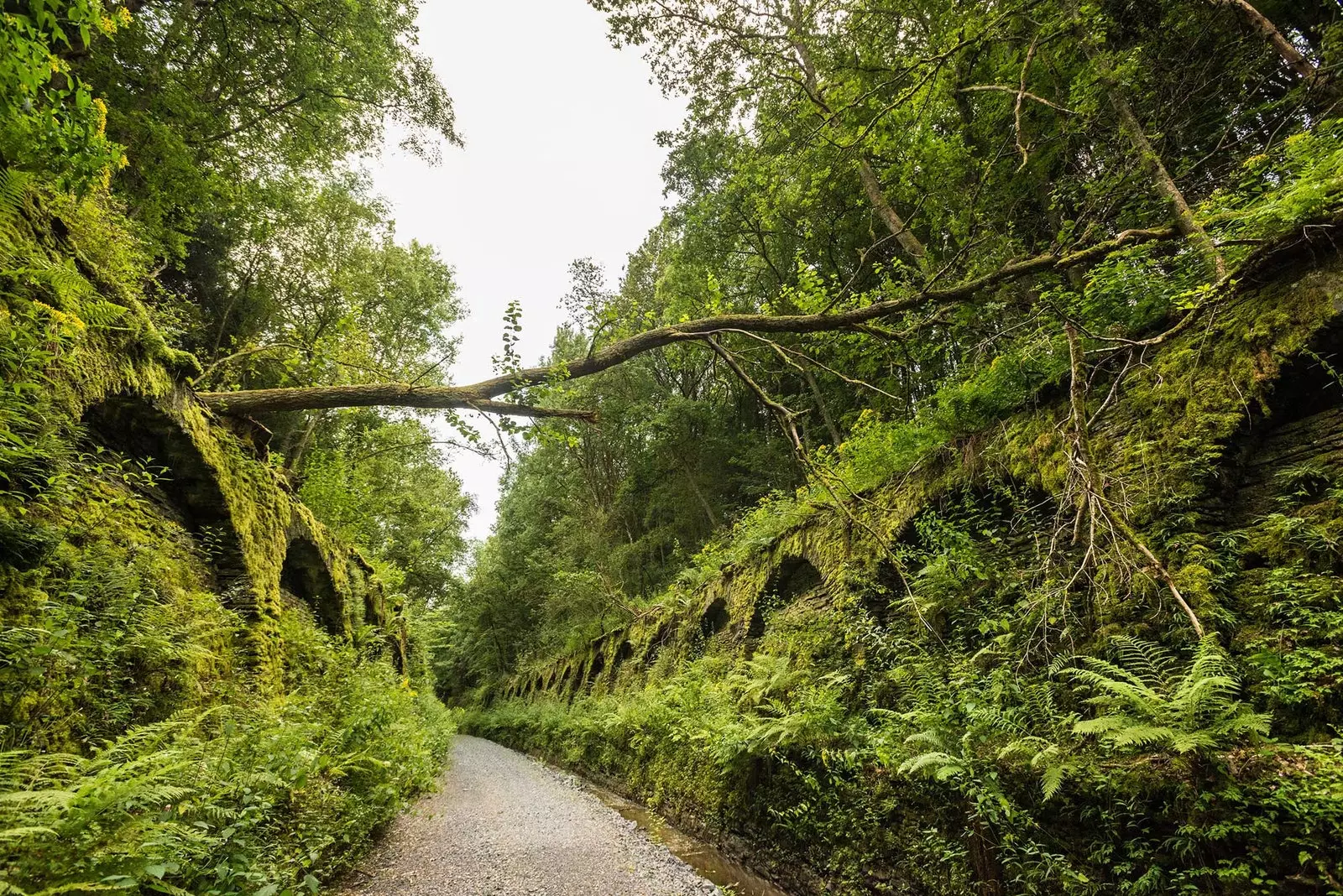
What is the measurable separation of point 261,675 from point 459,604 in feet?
80.9

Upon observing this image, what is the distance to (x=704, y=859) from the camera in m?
5.48

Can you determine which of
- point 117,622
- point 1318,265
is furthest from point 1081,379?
point 117,622

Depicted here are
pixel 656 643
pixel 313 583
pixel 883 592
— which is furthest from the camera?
pixel 656 643

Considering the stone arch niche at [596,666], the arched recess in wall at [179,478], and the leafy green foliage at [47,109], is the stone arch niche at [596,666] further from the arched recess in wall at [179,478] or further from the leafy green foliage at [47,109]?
the leafy green foliage at [47,109]

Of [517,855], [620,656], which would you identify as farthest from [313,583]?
[620,656]

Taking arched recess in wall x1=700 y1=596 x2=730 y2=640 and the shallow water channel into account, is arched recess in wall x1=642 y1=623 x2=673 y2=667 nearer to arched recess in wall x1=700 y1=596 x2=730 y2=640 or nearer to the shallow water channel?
arched recess in wall x1=700 y1=596 x2=730 y2=640

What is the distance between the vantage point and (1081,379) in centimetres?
402

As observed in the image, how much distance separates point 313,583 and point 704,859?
277 inches

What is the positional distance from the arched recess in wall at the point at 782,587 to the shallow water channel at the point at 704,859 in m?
3.01

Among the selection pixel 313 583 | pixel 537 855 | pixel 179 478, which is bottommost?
pixel 537 855

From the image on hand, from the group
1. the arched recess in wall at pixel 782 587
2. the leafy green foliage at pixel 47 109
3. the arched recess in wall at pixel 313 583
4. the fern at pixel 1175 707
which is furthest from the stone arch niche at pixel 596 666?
the leafy green foliage at pixel 47 109

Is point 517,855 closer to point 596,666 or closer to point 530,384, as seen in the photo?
point 530,384

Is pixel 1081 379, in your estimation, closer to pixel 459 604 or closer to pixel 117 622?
pixel 117 622

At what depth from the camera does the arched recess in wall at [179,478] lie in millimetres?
4496
